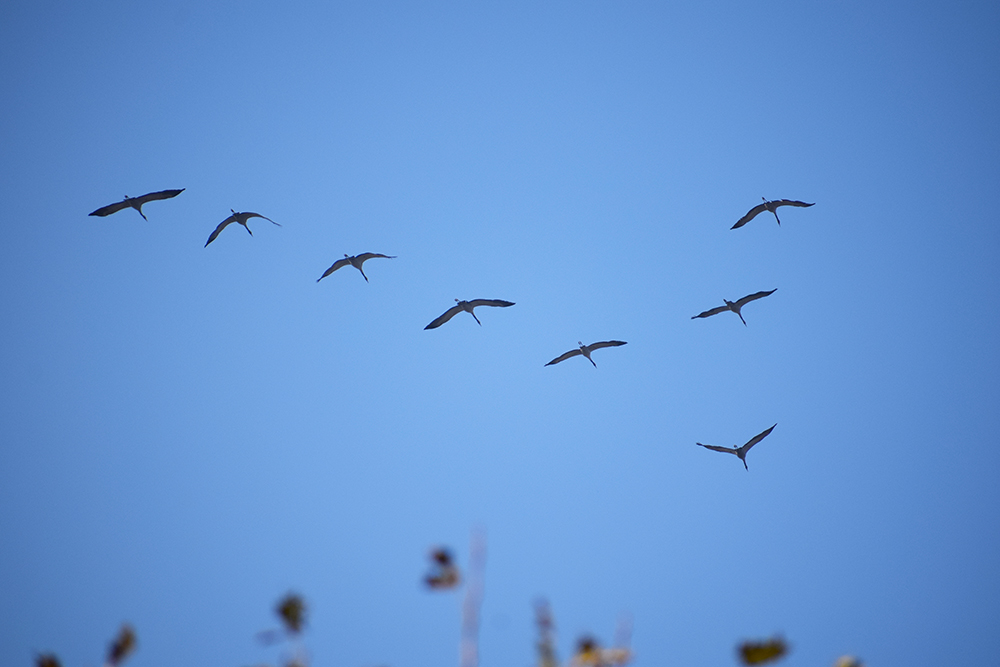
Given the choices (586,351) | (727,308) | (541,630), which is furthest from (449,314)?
(541,630)

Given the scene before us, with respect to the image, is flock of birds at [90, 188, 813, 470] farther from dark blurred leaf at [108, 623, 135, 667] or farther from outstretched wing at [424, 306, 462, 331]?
dark blurred leaf at [108, 623, 135, 667]

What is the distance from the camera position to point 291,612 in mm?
8648

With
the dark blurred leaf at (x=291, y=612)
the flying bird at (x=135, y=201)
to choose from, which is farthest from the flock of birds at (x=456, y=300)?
the dark blurred leaf at (x=291, y=612)

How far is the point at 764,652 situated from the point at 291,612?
15.8 feet

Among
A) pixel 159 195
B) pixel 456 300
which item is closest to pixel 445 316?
pixel 456 300

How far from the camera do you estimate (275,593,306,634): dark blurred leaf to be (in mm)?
8625

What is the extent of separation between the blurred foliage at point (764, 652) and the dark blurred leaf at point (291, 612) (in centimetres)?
460

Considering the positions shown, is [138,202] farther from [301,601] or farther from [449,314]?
[301,601]

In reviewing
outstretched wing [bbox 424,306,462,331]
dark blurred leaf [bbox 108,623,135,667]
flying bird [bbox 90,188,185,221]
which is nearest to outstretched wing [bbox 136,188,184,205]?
flying bird [bbox 90,188,185,221]

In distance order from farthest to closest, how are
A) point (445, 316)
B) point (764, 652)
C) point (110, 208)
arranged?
point (445, 316), point (110, 208), point (764, 652)

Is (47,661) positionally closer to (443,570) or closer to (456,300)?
(443,570)

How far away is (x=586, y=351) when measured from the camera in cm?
4225

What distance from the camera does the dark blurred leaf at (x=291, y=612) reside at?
8.62 meters

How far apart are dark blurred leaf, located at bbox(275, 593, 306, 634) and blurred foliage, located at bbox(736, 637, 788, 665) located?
181 inches
